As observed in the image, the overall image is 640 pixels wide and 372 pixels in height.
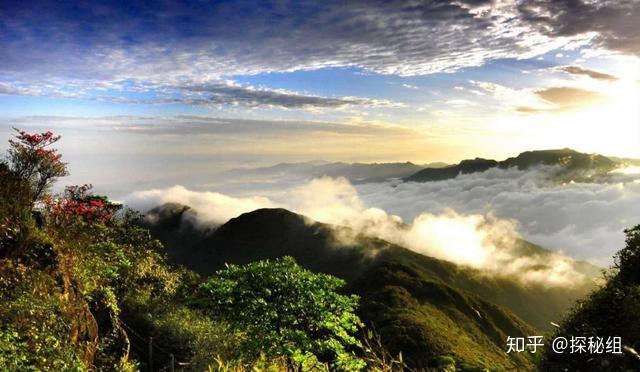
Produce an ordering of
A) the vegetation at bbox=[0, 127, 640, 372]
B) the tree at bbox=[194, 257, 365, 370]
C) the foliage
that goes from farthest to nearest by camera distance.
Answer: the tree at bbox=[194, 257, 365, 370]
the foliage
the vegetation at bbox=[0, 127, 640, 372]

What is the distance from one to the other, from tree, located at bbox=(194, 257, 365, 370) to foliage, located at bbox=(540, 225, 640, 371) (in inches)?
289

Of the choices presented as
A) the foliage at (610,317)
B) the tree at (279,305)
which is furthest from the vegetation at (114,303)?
the foliage at (610,317)

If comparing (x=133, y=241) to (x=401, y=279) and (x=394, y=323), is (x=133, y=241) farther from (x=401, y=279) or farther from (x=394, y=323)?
(x=401, y=279)

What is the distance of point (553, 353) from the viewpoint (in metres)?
11.6

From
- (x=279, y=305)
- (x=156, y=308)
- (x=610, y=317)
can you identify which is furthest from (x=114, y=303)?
(x=610, y=317)

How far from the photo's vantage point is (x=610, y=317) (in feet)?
39.6

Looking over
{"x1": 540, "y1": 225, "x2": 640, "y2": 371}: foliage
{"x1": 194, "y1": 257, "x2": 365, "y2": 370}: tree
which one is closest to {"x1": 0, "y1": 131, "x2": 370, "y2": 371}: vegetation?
{"x1": 194, "y1": 257, "x2": 365, "y2": 370}: tree

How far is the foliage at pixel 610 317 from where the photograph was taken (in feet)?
34.6

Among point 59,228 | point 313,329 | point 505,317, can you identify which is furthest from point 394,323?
point 59,228

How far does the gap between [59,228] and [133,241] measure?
63.4ft

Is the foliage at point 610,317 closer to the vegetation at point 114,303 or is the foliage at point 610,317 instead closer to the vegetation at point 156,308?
the vegetation at point 156,308

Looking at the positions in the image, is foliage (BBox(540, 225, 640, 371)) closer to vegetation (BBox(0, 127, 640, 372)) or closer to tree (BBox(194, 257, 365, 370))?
vegetation (BBox(0, 127, 640, 372))

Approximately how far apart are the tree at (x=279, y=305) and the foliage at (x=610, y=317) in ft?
24.1

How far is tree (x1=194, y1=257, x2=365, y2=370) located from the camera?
17.2 m
